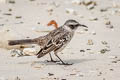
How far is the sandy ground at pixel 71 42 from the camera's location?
32.7ft

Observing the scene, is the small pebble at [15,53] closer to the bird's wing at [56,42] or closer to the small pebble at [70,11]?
the bird's wing at [56,42]

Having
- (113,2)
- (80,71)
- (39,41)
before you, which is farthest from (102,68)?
(113,2)

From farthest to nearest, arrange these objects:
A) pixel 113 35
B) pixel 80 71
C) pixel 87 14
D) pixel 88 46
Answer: pixel 87 14
pixel 113 35
pixel 88 46
pixel 80 71

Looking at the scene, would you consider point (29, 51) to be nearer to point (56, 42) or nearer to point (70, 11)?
point (56, 42)

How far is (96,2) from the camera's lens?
56.0 feet

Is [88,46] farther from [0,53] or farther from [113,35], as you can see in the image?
[0,53]

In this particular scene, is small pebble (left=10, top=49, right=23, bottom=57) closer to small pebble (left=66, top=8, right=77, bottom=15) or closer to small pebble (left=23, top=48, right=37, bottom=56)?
small pebble (left=23, top=48, right=37, bottom=56)

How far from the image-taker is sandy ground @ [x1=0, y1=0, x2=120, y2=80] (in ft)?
32.7

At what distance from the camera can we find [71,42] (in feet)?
41.5

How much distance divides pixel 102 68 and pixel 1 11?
6194 millimetres

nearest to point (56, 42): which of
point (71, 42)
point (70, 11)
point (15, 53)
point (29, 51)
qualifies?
point (29, 51)

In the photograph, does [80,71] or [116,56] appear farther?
[116,56]

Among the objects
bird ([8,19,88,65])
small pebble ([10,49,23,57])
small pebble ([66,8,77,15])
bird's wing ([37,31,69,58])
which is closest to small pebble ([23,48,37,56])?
small pebble ([10,49,23,57])

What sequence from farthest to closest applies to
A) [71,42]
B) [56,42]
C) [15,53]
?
[71,42]
[15,53]
[56,42]
